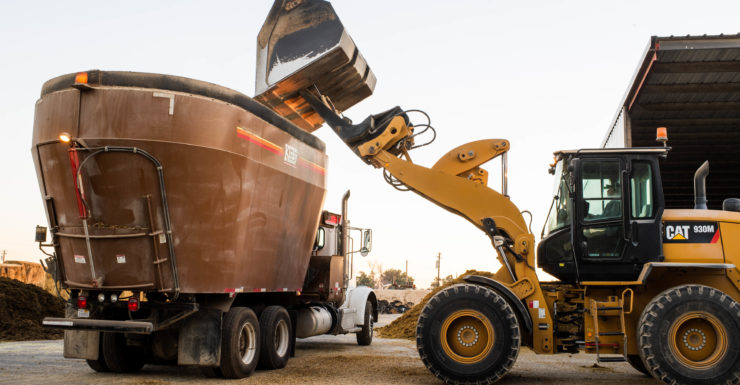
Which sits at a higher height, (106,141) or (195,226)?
(106,141)

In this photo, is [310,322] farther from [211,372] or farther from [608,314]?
[608,314]

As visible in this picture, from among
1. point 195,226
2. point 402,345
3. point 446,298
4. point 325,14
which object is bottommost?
point 402,345

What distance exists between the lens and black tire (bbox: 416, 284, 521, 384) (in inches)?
341

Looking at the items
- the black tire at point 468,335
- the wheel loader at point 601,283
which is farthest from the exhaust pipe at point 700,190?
the black tire at point 468,335

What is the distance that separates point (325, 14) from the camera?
1062 cm

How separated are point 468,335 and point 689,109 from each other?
38.8ft

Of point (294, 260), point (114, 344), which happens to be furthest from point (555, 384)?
point (114, 344)

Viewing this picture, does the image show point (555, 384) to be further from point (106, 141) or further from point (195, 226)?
point (106, 141)

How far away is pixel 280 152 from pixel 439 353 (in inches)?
147

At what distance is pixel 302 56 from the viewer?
10.6 m

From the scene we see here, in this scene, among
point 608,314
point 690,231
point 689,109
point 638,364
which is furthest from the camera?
point 689,109

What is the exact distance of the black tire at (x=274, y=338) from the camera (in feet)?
33.7

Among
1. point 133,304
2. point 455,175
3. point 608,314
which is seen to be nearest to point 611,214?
point 608,314

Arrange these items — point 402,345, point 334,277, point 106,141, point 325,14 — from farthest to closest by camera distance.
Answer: point 402,345
point 334,277
point 325,14
point 106,141
